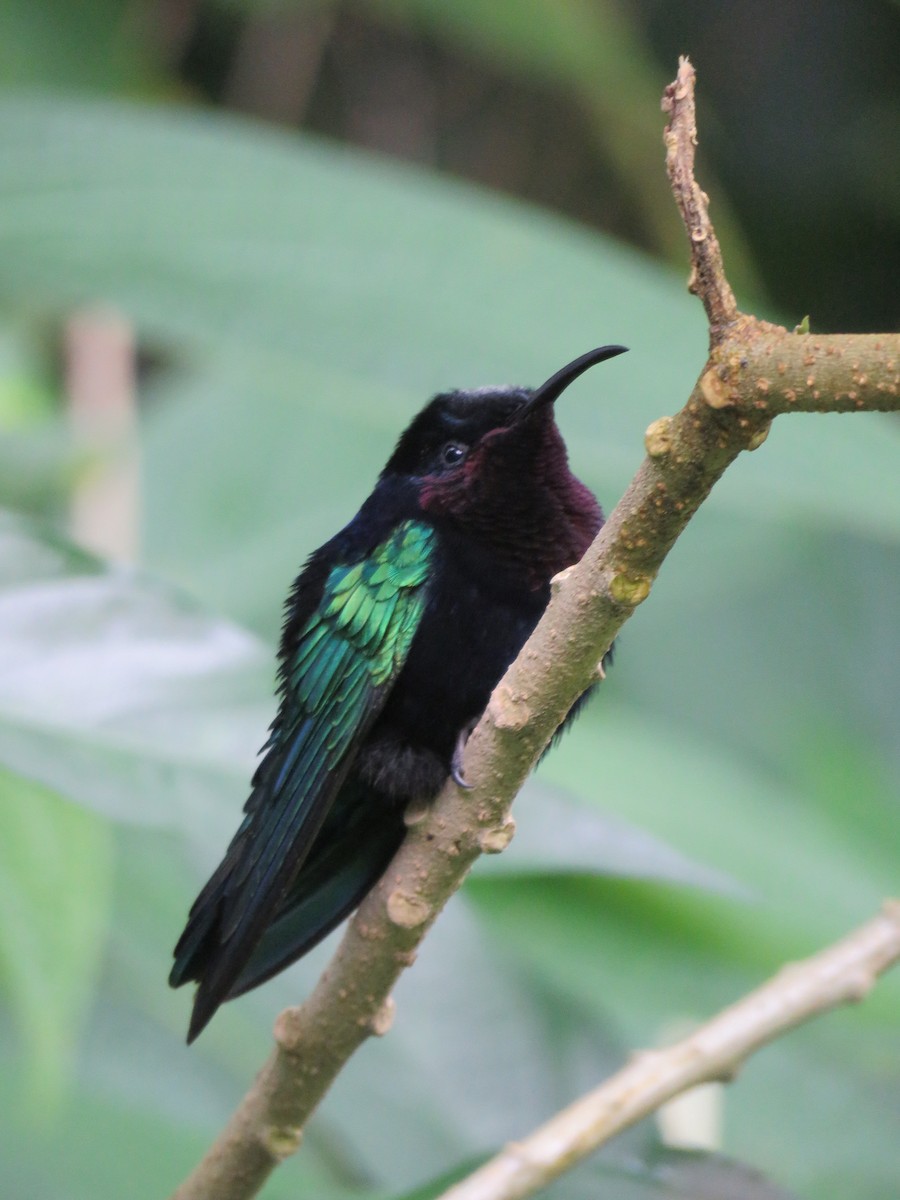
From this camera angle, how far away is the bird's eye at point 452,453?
59.9 inches

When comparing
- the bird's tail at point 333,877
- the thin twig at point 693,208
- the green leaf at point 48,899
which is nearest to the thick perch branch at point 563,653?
the thin twig at point 693,208

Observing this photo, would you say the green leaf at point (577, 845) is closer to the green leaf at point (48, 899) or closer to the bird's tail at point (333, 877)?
the bird's tail at point (333, 877)

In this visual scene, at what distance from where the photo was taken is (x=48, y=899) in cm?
134

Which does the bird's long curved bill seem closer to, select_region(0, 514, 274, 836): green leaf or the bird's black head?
the bird's black head

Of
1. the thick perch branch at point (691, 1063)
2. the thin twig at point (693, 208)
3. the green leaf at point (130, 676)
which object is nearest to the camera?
the thin twig at point (693, 208)

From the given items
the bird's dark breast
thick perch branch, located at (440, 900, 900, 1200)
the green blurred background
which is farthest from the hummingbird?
thick perch branch, located at (440, 900, 900, 1200)

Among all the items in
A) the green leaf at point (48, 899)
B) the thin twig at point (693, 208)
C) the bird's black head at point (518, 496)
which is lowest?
the green leaf at point (48, 899)

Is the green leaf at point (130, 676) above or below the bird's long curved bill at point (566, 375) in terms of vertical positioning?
below

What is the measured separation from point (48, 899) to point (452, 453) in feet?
1.95

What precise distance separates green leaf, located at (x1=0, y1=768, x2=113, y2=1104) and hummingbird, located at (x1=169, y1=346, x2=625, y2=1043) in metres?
0.15

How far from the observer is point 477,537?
148 cm

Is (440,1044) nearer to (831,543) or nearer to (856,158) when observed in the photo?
(831,543)

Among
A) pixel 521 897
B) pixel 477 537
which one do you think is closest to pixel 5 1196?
pixel 521 897

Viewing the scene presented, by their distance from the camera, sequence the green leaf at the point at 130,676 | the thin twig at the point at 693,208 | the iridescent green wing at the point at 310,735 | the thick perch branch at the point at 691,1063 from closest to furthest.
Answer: the thin twig at the point at 693,208 → the thick perch branch at the point at 691,1063 → the iridescent green wing at the point at 310,735 → the green leaf at the point at 130,676
